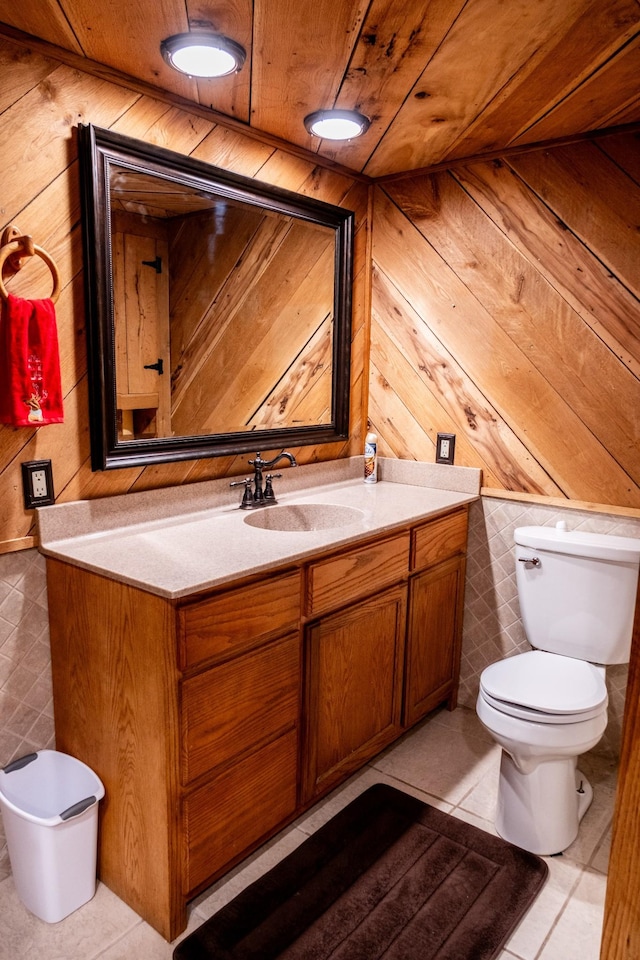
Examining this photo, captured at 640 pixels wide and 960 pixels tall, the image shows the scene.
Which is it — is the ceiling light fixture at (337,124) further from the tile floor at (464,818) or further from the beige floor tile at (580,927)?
the beige floor tile at (580,927)

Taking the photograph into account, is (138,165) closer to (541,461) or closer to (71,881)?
(541,461)

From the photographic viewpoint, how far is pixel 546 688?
1999 mm

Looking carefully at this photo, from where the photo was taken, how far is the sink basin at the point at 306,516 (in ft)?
7.64

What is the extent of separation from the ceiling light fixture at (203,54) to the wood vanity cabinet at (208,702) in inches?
53.3

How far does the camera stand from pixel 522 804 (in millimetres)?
1989

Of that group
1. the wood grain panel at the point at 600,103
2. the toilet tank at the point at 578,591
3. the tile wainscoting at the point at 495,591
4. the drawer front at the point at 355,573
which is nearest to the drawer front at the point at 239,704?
the drawer front at the point at 355,573

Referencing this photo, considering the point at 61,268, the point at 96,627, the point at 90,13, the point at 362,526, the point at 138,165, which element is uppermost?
the point at 90,13

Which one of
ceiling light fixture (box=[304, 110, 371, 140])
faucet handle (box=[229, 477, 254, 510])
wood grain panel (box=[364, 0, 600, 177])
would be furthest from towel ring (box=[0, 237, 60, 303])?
wood grain panel (box=[364, 0, 600, 177])

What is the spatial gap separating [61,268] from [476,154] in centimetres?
157

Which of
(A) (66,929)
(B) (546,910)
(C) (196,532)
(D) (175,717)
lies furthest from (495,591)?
(A) (66,929)

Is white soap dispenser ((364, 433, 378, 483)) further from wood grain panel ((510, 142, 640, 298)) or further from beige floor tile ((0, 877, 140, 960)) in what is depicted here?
beige floor tile ((0, 877, 140, 960))

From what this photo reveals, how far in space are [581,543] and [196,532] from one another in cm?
127

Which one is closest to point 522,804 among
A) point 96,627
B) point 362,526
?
point 362,526

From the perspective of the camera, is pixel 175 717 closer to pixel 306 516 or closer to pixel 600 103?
pixel 306 516
